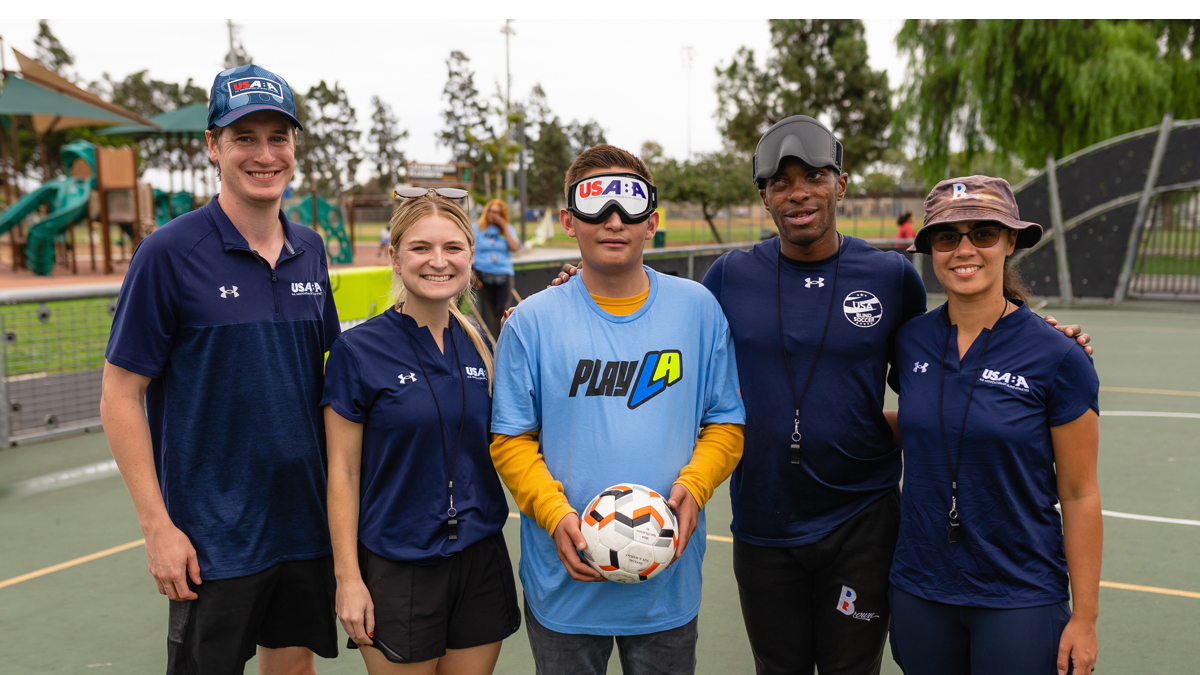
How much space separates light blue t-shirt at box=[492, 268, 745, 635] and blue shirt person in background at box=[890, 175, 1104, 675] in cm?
71

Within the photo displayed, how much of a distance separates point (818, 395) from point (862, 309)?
0.34m

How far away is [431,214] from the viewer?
2.63 meters

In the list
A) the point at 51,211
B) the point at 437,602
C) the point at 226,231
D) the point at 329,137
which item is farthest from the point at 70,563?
the point at 329,137

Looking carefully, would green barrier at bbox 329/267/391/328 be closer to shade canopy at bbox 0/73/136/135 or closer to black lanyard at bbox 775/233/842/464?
black lanyard at bbox 775/233/842/464

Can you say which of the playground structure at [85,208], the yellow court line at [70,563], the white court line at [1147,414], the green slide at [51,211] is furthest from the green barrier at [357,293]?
the green slide at [51,211]

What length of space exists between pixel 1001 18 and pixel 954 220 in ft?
78.6

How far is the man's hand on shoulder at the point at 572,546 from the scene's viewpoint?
2199 millimetres

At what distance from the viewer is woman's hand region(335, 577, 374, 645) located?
8.00 ft

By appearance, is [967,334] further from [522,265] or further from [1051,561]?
[522,265]

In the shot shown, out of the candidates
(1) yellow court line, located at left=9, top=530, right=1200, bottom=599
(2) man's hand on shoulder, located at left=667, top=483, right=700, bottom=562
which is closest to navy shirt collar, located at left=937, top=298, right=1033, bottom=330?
(2) man's hand on shoulder, located at left=667, top=483, right=700, bottom=562

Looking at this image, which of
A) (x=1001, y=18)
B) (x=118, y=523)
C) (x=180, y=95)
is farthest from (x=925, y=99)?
(x=180, y=95)

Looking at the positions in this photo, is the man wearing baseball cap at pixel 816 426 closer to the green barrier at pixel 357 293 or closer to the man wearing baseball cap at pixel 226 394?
the man wearing baseball cap at pixel 226 394

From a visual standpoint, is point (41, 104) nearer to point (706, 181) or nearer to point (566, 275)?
point (566, 275)

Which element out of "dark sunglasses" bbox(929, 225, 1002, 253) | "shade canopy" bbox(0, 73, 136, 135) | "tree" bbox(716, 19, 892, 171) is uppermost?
"tree" bbox(716, 19, 892, 171)
